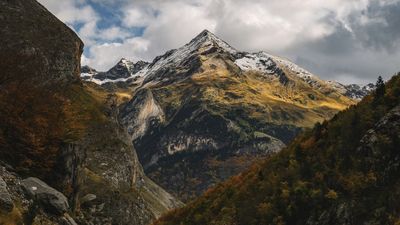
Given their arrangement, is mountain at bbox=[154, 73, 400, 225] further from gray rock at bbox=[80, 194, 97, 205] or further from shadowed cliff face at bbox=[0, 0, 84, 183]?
shadowed cliff face at bbox=[0, 0, 84, 183]

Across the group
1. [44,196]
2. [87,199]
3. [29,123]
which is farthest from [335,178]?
[87,199]

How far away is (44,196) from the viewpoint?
42.1m

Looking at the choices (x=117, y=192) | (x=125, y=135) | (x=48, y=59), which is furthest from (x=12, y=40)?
(x=125, y=135)

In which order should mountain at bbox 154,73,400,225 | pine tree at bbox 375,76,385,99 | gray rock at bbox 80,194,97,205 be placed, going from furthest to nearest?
gray rock at bbox 80,194,97,205
pine tree at bbox 375,76,385,99
mountain at bbox 154,73,400,225

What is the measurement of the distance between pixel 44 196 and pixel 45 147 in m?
8.19

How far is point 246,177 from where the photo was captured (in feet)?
235

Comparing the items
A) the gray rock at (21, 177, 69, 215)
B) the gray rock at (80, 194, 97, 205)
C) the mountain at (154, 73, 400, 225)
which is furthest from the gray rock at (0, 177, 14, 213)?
the mountain at (154, 73, 400, 225)

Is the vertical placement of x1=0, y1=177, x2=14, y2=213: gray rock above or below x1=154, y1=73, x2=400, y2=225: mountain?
below

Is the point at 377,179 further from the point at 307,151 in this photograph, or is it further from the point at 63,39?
the point at 63,39

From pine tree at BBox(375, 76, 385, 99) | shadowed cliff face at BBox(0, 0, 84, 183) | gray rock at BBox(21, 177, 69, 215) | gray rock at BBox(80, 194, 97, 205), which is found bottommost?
gray rock at BBox(80, 194, 97, 205)

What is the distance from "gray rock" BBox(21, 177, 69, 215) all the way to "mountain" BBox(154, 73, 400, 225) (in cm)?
2212

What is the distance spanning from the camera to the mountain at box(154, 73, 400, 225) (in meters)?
47.0

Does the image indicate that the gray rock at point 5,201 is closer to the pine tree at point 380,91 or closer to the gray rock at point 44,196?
the gray rock at point 44,196

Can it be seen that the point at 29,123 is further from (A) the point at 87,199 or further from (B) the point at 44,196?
(A) the point at 87,199
